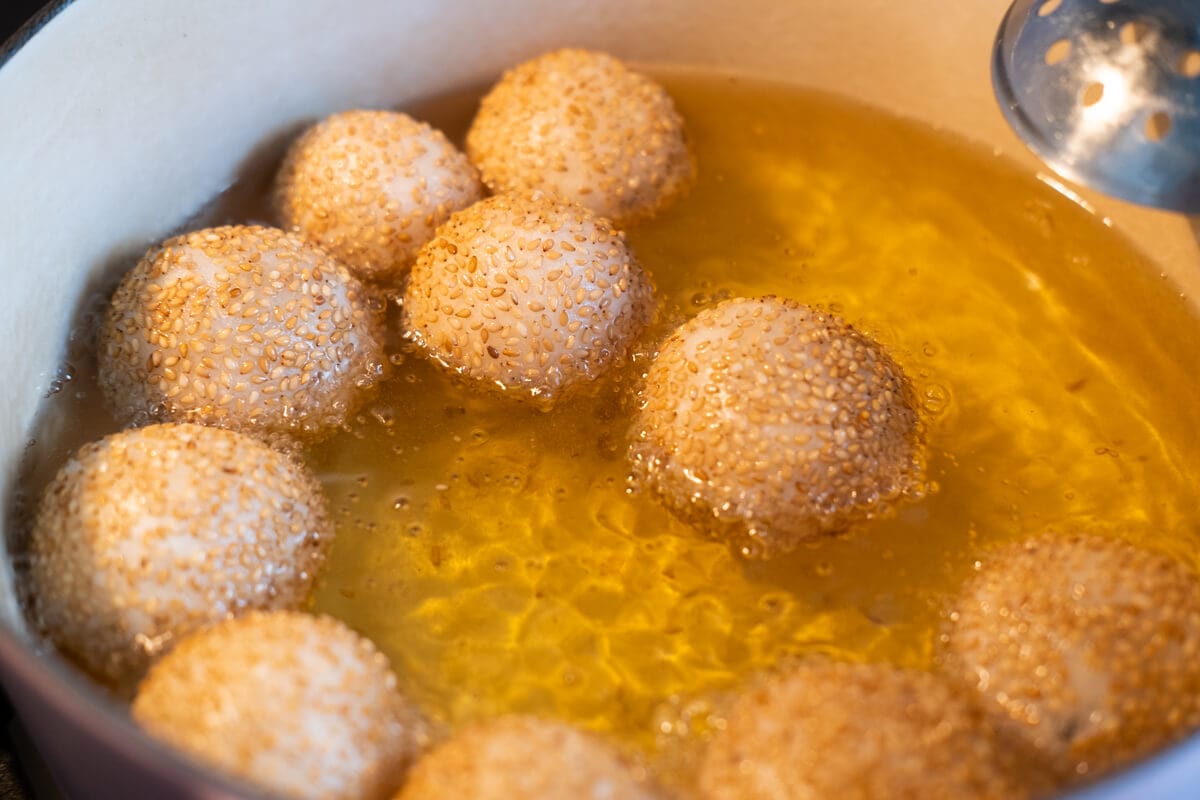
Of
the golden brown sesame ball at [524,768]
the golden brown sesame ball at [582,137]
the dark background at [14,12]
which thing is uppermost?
the dark background at [14,12]

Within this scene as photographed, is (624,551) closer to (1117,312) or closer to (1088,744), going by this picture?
(1088,744)

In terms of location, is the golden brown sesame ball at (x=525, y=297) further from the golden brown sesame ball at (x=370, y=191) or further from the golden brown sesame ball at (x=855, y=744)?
the golden brown sesame ball at (x=855, y=744)

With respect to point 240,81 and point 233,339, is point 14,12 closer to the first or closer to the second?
point 240,81

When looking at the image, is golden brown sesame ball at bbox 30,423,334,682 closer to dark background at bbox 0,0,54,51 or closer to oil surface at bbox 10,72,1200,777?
oil surface at bbox 10,72,1200,777

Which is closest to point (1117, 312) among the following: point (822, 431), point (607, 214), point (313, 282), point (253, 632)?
point (822, 431)

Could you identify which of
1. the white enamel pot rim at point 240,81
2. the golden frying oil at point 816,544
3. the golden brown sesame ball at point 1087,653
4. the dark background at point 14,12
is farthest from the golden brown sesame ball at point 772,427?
the dark background at point 14,12

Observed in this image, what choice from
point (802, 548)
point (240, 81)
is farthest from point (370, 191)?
point (802, 548)
